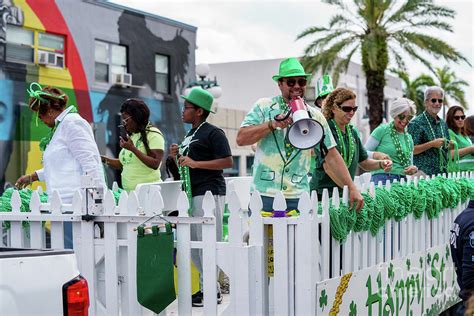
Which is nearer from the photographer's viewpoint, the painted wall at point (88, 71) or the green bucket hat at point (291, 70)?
the green bucket hat at point (291, 70)

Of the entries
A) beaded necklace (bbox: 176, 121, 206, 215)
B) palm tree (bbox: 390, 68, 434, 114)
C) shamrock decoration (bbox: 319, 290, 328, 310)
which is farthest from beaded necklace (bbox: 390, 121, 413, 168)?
palm tree (bbox: 390, 68, 434, 114)

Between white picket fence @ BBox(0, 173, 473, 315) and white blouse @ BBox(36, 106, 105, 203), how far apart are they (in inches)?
15.2

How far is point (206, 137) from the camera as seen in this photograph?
20.2 ft

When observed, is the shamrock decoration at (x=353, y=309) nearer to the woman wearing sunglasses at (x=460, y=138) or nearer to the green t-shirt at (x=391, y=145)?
the green t-shirt at (x=391, y=145)

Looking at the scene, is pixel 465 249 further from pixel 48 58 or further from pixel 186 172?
pixel 48 58

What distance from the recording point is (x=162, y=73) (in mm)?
28156

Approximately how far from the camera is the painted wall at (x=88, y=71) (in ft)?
68.9

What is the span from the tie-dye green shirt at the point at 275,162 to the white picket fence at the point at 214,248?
0.34 m

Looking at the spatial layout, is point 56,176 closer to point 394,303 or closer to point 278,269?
point 278,269

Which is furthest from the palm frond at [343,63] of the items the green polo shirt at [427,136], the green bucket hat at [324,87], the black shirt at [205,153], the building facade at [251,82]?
the black shirt at [205,153]

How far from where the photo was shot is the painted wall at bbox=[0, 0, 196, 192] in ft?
68.9

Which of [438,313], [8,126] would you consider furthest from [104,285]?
[8,126]

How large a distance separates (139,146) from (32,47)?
54.0 ft

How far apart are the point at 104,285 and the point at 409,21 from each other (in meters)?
24.2
